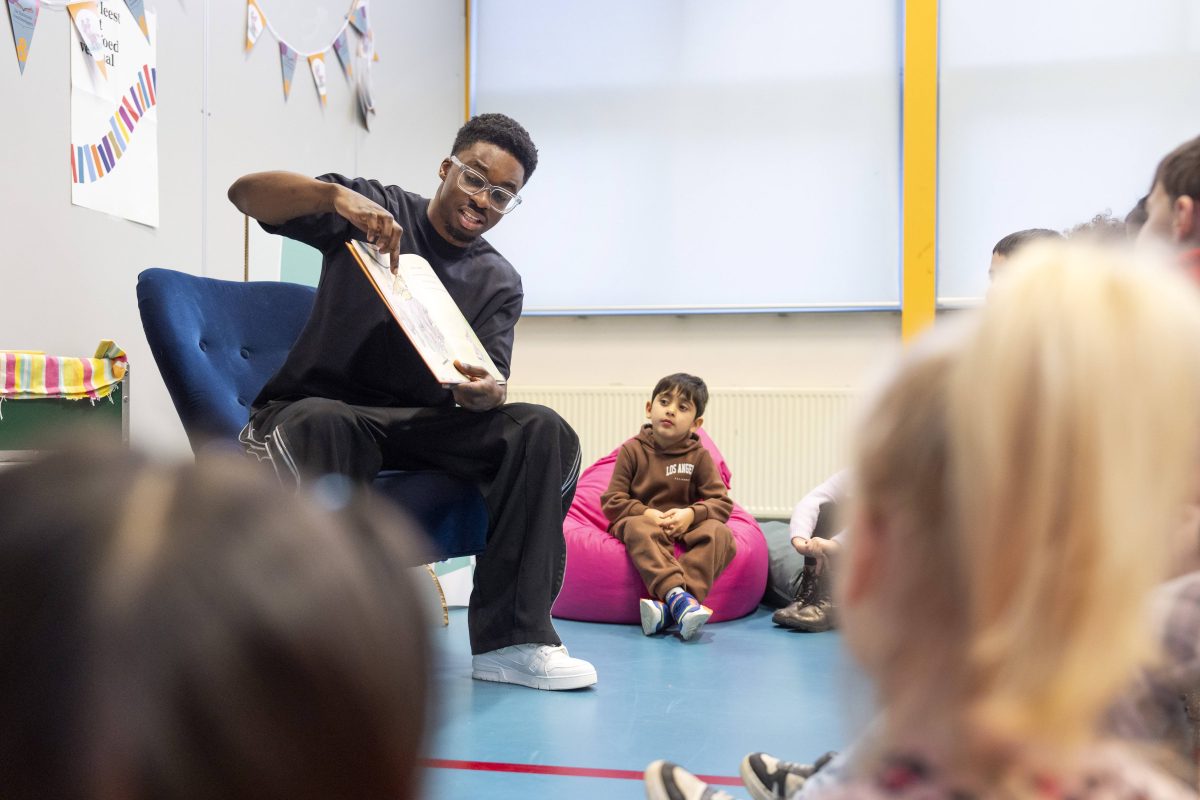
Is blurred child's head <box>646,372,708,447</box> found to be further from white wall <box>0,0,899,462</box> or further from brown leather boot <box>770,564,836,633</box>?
white wall <box>0,0,899,462</box>

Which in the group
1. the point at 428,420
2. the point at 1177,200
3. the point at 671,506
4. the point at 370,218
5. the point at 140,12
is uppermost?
the point at 140,12

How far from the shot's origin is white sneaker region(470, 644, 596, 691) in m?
2.02

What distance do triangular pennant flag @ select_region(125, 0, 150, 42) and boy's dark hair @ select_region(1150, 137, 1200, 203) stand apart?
90.3 inches

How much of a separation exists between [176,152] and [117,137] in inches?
9.7

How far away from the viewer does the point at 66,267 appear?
2.26m

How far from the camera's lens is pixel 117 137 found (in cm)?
241

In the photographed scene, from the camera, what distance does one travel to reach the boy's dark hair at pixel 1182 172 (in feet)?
3.33

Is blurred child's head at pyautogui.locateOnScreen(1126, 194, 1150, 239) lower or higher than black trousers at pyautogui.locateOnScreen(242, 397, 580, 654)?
higher

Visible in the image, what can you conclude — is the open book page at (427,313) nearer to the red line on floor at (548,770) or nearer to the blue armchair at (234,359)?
the blue armchair at (234,359)

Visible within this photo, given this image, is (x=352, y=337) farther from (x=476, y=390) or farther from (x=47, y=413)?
(x=47, y=413)

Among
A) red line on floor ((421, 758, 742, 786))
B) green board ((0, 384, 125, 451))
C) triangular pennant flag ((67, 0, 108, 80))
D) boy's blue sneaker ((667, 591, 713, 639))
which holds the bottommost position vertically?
red line on floor ((421, 758, 742, 786))

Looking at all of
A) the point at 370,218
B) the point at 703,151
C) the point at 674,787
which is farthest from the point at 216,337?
the point at 703,151

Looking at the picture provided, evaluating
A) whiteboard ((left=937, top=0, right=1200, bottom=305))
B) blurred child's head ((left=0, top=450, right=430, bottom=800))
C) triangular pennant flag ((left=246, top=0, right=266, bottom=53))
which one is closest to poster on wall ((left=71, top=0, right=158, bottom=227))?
triangular pennant flag ((left=246, top=0, right=266, bottom=53))

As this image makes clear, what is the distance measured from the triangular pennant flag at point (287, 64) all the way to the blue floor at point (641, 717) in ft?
5.88
